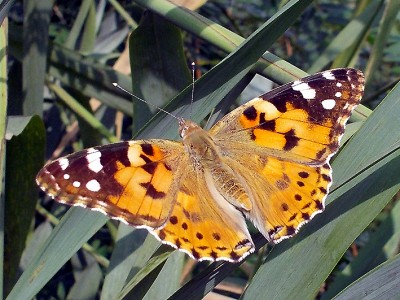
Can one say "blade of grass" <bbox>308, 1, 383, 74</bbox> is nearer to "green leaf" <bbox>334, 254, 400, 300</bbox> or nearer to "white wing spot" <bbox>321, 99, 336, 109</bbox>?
"white wing spot" <bbox>321, 99, 336, 109</bbox>

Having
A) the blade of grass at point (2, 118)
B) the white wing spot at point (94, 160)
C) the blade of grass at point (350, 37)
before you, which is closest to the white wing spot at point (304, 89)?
the white wing spot at point (94, 160)

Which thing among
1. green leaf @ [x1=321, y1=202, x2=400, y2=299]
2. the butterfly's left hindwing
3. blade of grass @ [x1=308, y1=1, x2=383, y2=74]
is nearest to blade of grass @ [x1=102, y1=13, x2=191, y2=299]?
the butterfly's left hindwing

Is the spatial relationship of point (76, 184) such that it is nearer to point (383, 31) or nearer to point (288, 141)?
point (288, 141)

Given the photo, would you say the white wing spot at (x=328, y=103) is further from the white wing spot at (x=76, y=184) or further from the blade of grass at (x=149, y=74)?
the white wing spot at (x=76, y=184)

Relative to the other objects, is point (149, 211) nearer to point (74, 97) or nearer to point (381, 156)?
point (381, 156)

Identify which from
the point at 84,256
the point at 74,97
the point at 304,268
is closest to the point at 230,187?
the point at 304,268

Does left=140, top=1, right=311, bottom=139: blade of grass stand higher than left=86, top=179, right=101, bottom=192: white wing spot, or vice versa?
left=140, top=1, right=311, bottom=139: blade of grass
